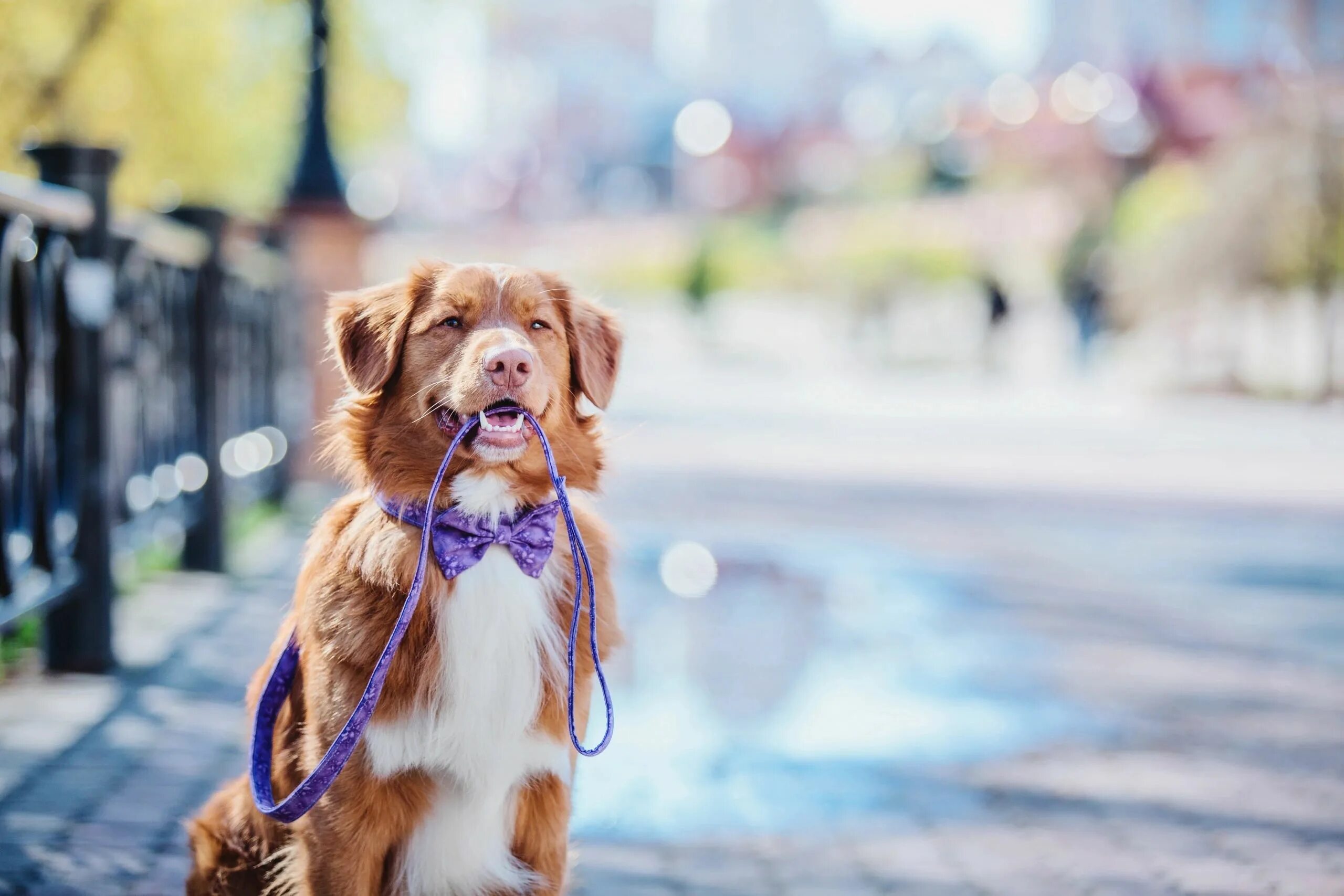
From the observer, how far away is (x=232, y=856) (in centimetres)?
293

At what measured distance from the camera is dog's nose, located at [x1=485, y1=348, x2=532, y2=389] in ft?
8.56

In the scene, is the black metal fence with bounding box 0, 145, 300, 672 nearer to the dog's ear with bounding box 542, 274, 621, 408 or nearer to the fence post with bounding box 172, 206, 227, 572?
the fence post with bounding box 172, 206, 227, 572

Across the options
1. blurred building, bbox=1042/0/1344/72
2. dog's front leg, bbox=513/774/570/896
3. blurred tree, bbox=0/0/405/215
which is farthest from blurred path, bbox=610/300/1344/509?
blurred building, bbox=1042/0/1344/72

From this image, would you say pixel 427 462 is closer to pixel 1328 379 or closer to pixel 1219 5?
pixel 1328 379

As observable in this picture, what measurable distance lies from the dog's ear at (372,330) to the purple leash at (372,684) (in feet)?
0.89

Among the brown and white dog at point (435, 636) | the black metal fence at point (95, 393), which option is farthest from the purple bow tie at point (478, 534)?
the black metal fence at point (95, 393)

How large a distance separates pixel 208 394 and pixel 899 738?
453cm

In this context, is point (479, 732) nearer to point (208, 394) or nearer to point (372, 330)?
point (372, 330)

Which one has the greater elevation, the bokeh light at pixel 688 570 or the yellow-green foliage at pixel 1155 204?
the yellow-green foliage at pixel 1155 204

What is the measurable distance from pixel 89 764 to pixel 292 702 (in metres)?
1.77

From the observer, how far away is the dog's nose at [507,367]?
8.56 feet

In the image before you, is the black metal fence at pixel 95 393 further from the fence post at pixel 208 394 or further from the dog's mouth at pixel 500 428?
the dog's mouth at pixel 500 428

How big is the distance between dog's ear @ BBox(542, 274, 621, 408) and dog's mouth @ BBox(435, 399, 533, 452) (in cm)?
34

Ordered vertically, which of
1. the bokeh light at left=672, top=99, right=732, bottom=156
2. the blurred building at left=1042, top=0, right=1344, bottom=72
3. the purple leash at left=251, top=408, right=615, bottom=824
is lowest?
the purple leash at left=251, top=408, right=615, bottom=824
